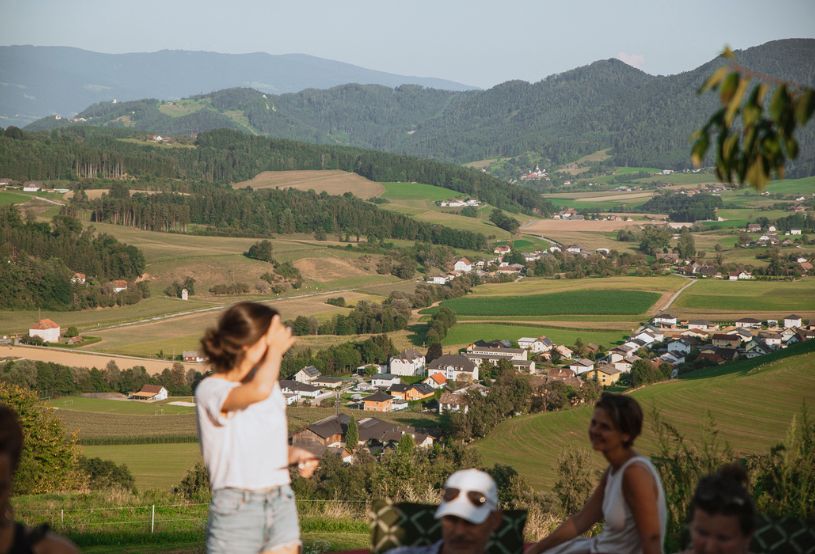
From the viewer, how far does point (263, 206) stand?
8800cm

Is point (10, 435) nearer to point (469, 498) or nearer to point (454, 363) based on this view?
point (469, 498)

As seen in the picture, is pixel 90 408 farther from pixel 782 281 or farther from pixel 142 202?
pixel 142 202

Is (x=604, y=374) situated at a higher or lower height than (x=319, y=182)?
lower

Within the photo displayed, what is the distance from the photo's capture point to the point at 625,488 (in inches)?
147

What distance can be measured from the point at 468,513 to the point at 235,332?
107 cm

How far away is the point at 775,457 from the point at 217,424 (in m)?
4.41

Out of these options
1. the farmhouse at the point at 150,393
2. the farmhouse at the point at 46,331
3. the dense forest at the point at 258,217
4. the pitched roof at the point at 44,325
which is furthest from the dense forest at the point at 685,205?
the farmhouse at the point at 150,393

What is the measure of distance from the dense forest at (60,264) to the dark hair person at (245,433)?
53.1m

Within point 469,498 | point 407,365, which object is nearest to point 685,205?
point 407,365

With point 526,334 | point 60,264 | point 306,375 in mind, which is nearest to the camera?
point 306,375

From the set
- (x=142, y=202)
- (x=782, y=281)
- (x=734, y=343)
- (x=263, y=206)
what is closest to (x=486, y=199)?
(x=263, y=206)

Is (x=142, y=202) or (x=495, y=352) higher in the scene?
(x=142, y=202)

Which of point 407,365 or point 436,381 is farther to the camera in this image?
point 407,365

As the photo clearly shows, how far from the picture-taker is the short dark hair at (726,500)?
3.24 metres
